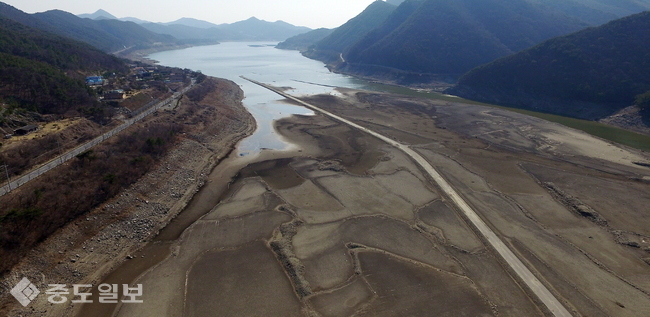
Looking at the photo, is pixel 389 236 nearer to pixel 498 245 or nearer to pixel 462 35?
pixel 498 245

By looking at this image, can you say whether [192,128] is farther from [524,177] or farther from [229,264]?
[524,177]

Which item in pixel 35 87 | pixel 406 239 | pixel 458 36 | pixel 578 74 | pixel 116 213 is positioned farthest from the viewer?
pixel 458 36

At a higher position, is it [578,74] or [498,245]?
[578,74]

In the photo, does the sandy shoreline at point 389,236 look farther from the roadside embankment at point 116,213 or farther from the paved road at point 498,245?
the paved road at point 498,245

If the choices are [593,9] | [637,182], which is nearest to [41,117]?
[637,182]

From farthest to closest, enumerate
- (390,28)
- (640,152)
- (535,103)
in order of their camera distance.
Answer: (390,28) → (535,103) → (640,152)

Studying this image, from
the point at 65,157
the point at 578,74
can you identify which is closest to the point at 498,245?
the point at 65,157

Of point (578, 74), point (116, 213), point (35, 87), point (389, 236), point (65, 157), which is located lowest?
point (116, 213)
